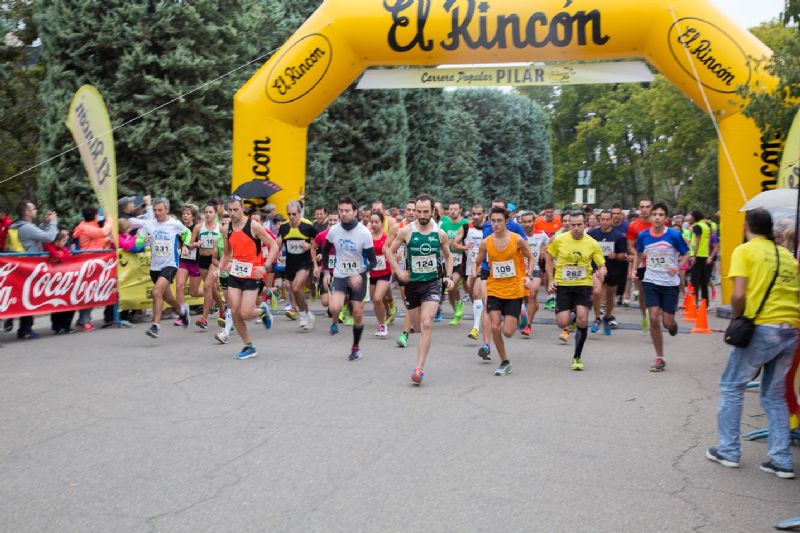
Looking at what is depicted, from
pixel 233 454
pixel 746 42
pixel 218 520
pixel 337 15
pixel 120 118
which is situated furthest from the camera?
pixel 120 118

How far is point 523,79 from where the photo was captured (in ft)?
49.2

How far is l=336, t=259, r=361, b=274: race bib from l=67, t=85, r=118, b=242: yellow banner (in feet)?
13.5

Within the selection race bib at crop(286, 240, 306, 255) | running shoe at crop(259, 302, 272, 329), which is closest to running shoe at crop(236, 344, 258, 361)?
running shoe at crop(259, 302, 272, 329)

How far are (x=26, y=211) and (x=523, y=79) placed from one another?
803 cm

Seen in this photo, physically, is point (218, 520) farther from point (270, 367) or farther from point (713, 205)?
point (713, 205)

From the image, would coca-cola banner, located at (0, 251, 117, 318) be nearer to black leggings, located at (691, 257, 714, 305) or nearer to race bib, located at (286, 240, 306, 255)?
race bib, located at (286, 240, 306, 255)

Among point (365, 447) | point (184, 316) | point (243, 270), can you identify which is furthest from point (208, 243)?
point (365, 447)

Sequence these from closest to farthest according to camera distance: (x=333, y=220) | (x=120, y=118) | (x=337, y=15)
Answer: (x=337, y=15), (x=333, y=220), (x=120, y=118)

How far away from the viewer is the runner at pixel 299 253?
13.8 metres

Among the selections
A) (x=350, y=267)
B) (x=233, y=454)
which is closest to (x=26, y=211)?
(x=350, y=267)

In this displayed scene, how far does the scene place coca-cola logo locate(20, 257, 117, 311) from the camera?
1234cm

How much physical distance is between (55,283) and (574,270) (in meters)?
7.26

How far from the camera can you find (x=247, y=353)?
1066 cm

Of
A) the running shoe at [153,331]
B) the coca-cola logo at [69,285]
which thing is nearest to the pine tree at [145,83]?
the coca-cola logo at [69,285]
